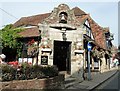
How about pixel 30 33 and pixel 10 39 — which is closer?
pixel 10 39

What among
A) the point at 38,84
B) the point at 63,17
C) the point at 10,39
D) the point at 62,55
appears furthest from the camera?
the point at 10,39

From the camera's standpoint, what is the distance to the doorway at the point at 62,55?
21681 millimetres

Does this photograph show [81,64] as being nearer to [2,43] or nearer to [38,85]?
[2,43]

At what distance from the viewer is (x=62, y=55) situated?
22.9 meters

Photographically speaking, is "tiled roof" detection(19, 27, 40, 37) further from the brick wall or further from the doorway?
the brick wall

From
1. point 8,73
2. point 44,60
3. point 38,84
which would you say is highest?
point 44,60

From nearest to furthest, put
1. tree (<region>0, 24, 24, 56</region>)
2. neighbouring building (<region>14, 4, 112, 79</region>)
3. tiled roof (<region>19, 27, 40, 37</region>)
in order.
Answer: neighbouring building (<region>14, 4, 112, 79</region>) → tiled roof (<region>19, 27, 40, 37</region>) → tree (<region>0, 24, 24, 56</region>)

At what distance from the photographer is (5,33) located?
78.5 feet

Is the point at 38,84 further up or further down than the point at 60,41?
further down

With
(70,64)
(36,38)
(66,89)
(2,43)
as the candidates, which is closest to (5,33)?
(2,43)

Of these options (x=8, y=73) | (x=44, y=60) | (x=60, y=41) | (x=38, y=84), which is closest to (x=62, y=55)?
(x=60, y=41)

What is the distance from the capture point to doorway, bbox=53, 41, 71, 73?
71.1ft

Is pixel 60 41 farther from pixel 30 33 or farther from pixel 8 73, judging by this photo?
pixel 8 73

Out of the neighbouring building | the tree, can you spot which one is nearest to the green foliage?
the neighbouring building
